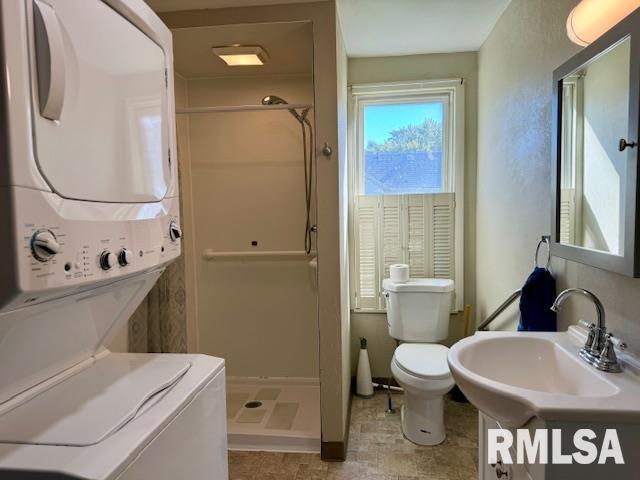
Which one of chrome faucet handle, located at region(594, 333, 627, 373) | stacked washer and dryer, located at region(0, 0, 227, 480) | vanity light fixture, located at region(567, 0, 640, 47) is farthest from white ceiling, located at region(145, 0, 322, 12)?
chrome faucet handle, located at region(594, 333, 627, 373)

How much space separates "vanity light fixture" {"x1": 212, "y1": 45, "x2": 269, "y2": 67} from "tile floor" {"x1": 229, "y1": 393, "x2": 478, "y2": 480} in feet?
7.31

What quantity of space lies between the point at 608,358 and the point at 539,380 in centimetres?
31

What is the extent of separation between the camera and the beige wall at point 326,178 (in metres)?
2.04

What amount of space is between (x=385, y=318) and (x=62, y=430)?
2.32 metres

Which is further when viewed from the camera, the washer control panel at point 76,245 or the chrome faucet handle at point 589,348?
the chrome faucet handle at point 589,348

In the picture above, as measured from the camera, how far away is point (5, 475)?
2.56 feet

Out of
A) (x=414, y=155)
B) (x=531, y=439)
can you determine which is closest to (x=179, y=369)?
(x=531, y=439)

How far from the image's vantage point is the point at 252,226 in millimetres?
3021

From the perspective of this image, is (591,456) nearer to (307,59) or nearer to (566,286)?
(566,286)

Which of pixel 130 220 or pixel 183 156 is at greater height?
pixel 183 156

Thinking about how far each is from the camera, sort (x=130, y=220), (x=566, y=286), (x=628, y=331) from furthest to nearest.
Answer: (x=566, y=286) → (x=628, y=331) → (x=130, y=220)

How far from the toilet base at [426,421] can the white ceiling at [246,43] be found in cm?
208

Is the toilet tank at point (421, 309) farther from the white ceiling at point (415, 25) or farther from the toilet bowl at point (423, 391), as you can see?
the white ceiling at point (415, 25)

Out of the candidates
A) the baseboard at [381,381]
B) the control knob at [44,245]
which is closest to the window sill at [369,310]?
the baseboard at [381,381]
